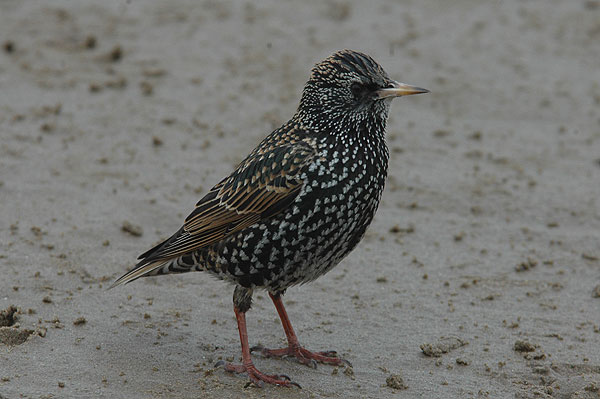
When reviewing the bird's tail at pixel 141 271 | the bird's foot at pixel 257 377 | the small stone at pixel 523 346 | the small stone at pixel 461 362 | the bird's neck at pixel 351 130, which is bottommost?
the bird's foot at pixel 257 377

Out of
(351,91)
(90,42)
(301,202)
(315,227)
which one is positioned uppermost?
(90,42)

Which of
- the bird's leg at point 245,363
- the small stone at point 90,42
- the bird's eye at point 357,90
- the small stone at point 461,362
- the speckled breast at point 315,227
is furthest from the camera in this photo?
the small stone at point 90,42

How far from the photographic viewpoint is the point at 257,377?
17.0 ft

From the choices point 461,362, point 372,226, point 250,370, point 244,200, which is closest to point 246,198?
point 244,200

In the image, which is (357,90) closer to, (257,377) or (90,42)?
(257,377)

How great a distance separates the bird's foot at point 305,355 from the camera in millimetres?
5461

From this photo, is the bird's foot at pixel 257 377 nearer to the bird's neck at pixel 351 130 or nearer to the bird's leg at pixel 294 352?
the bird's leg at pixel 294 352

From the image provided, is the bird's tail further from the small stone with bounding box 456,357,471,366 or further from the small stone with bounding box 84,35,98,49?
the small stone with bounding box 84,35,98,49

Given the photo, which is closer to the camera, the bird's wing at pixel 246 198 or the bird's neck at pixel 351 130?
the bird's wing at pixel 246 198

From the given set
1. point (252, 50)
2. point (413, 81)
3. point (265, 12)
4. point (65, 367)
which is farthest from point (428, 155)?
point (65, 367)

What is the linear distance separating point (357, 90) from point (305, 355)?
1.72 meters

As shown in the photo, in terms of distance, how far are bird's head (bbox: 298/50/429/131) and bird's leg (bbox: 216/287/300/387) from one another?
3.91 feet

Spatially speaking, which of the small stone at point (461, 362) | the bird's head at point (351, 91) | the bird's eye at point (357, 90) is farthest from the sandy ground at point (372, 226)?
the bird's eye at point (357, 90)

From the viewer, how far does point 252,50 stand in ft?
33.0
